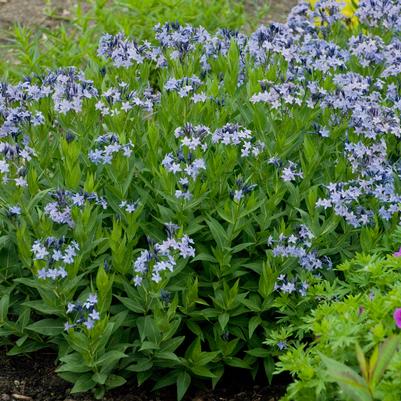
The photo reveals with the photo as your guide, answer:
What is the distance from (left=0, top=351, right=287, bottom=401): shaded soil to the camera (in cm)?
404

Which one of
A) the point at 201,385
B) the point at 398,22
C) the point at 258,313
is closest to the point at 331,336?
the point at 258,313

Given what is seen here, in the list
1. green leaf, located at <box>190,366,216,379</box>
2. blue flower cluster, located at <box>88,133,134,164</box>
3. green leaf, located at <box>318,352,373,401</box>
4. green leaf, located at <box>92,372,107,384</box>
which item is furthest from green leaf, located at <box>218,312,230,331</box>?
green leaf, located at <box>318,352,373,401</box>

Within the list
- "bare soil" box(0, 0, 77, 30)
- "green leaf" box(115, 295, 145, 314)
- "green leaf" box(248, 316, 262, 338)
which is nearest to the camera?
"green leaf" box(115, 295, 145, 314)

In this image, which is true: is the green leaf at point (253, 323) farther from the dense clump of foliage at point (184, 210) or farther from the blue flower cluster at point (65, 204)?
the blue flower cluster at point (65, 204)

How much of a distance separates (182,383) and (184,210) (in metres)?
0.89

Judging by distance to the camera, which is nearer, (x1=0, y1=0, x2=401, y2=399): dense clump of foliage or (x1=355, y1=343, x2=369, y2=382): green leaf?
(x1=355, y1=343, x2=369, y2=382): green leaf

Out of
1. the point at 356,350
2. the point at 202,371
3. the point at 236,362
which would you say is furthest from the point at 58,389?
the point at 356,350

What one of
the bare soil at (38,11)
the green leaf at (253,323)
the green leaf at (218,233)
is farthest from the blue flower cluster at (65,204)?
the bare soil at (38,11)

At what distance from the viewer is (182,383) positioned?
3959 mm

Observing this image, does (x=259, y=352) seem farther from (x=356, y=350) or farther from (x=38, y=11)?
(x=38, y=11)

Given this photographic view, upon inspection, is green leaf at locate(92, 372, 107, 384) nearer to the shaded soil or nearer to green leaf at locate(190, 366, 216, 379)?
the shaded soil

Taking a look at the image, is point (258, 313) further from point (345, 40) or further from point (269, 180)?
point (345, 40)

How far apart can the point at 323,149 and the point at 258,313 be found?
1.02 m

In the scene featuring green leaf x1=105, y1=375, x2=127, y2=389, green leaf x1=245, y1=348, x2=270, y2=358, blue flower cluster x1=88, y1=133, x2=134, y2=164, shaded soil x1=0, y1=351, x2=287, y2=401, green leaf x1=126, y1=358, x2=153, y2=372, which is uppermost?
blue flower cluster x1=88, y1=133, x2=134, y2=164
